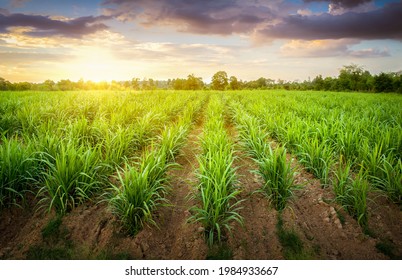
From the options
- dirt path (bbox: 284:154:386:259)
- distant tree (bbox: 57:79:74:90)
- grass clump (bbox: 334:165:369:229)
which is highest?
distant tree (bbox: 57:79:74:90)

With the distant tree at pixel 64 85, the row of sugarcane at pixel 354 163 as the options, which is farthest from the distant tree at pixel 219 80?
the row of sugarcane at pixel 354 163

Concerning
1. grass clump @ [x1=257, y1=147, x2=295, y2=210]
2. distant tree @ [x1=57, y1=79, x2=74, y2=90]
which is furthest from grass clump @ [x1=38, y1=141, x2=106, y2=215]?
distant tree @ [x1=57, y1=79, x2=74, y2=90]

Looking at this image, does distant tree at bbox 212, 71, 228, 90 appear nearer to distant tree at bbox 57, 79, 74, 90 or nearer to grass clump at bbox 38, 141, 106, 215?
distant tree at bbox 57, 79, 74, 90

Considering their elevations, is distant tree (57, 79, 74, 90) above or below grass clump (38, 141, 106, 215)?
above

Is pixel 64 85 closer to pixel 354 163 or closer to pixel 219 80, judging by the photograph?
pixel 354 163

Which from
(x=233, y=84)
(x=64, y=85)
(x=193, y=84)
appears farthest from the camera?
(x=233, y=84)

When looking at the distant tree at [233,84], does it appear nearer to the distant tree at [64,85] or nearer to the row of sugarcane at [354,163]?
the distant tree at [64,85]

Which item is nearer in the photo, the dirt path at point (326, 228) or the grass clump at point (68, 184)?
the dirt path at point (326, 228)

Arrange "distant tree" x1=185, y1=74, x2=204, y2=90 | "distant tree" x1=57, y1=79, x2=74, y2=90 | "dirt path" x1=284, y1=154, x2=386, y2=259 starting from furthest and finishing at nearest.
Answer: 1. "distant tree" x1=185, y1=74, x2=204, y2=90
2. "distant tree" x1=57, y1=79, x2=74, y2=90
3. "dirt path" x1=284, y1=154, x2=386, y2=259

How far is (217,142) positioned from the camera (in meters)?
A: 3.50

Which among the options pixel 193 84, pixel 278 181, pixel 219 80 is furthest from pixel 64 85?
pixel 219 80

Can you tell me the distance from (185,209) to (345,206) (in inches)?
63.5

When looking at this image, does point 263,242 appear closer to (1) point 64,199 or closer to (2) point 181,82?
(1) point 64,199
